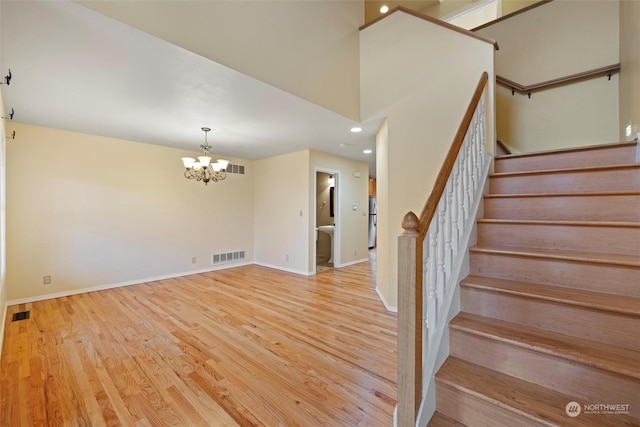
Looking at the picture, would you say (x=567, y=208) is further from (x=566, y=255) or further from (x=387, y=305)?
(x=387, y=305)

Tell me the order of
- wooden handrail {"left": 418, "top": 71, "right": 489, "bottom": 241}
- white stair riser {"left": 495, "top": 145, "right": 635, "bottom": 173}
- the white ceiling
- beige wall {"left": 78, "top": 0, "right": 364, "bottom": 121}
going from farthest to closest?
white stair riser {"left": 495, "top": 145, "right": 635, "bottom": 173}, beige wall {"left": 78, "top": 0, "right": 364, "bottom": 121}, the white ceiling, wooden handrail {"left": 418, "top": 71, "right": 489, "bottom": 241}

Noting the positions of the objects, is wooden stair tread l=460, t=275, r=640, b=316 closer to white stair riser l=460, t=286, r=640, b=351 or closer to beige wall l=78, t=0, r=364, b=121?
white stair riser l=460, t=286, r=640, b=351

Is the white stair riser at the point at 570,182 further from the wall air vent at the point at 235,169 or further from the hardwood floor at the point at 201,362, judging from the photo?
the wall air vent at the point at 235,169

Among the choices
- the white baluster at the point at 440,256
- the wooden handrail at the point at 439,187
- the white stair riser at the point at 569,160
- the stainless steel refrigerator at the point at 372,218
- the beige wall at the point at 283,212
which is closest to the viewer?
the wooden handrail at the point at 439,187

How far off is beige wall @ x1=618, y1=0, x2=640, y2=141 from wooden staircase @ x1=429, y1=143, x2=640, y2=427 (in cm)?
71

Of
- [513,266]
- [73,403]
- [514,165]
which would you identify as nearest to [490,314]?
[513,266]

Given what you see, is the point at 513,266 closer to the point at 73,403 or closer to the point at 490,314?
the point at 490,314

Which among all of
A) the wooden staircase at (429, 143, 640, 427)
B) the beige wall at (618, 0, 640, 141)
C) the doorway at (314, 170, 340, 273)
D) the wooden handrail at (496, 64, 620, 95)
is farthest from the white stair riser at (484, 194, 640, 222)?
the doorway at (314, 170, 340, 273)

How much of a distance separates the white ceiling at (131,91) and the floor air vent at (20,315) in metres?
2.28

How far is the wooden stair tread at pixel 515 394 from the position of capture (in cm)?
106

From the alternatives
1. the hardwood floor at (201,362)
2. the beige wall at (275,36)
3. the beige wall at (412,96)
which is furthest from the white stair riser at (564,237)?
the beige wall at (275,36)

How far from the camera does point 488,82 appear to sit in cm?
264

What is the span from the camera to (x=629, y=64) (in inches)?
100

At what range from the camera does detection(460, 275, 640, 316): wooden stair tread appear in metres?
1.26
